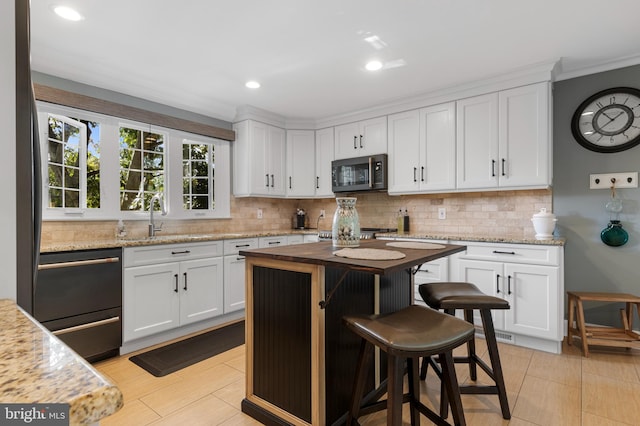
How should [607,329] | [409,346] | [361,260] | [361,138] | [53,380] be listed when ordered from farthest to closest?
1. [361,138]
2. [607,329]
3. [361,260]
4. [409,346]
5. [53,380]

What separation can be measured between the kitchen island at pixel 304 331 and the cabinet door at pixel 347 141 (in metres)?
2.38

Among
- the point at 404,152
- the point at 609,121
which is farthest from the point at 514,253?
the point at 404,152

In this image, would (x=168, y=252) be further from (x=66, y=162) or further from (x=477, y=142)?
(x=477, y=142)

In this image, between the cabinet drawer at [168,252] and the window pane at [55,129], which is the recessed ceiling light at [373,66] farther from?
the window pane at [55,129]

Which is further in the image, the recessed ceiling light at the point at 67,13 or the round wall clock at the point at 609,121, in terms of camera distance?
the round wall clock at the point at 609,121

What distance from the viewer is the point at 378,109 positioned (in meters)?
3.92

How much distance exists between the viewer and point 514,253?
284cm

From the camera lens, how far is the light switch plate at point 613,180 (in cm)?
279

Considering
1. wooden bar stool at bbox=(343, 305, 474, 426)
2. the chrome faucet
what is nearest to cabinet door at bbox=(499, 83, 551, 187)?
wooden bar stool at bbox=(343, 305, 474, 426)

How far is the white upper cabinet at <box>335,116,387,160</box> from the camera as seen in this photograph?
3.92 m

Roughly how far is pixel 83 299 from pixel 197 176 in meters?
1.82

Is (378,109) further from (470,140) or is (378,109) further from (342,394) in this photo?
(342,394)

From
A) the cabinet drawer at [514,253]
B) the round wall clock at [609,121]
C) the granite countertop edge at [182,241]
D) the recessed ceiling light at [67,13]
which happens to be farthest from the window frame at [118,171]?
the round wall clock at [609,121]

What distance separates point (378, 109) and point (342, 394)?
10.2 feet
